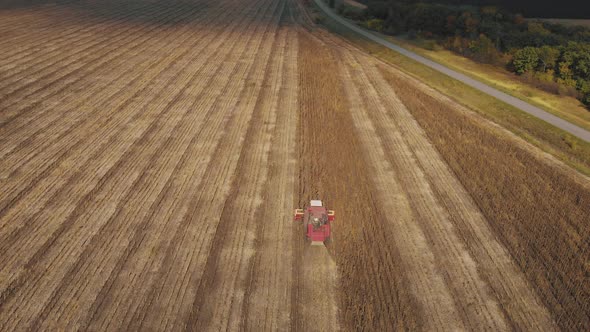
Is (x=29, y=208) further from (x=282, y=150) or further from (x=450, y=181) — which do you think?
(x=450, y=181)

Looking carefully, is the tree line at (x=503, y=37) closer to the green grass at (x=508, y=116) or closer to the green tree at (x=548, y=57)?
the green tree at (x=548, y=57)

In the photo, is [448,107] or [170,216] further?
[448,107]

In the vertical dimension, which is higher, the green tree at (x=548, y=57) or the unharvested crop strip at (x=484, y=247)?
the green tree at (x=548, y=57)

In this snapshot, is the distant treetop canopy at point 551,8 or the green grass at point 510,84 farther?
the distant treetop canopy at point 551,8

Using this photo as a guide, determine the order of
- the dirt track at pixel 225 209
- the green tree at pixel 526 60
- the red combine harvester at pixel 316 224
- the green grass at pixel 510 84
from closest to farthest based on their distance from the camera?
1. the dirt track at pixel 225 209
2. the red combine harvester at pixel 316 224
3. the green grass at pixel 510 84
4. the green tree at pixel 526 60

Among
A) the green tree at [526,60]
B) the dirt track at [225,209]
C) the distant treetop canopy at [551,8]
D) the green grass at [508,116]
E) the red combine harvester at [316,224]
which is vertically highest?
the distant treetop canopy at [551,8]

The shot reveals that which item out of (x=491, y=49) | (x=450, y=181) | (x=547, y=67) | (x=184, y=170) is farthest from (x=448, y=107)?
(x=184, y=170)

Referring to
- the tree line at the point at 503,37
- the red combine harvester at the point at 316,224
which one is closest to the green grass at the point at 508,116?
the tree line at the point at 503,37

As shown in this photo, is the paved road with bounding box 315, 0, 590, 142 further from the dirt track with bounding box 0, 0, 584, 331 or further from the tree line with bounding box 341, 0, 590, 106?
the dirt track with bounding box 0, 0, 584, 331
